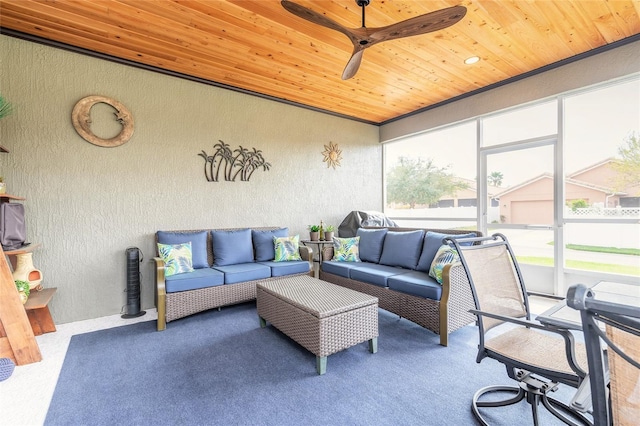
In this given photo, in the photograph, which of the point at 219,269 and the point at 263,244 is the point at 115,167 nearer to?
the point at 219,269

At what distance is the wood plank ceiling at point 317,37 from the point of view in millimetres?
2469

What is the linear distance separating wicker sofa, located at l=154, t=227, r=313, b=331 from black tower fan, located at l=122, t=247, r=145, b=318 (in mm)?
231

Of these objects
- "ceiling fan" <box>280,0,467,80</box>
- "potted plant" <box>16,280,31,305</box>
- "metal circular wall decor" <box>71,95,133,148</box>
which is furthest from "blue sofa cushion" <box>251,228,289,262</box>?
"ceiling fan" <box>280,0,467,80</box>

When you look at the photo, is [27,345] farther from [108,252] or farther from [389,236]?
[389,236]

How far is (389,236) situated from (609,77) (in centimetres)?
293

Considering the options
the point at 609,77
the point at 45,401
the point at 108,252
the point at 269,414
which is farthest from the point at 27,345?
the point at 609,77

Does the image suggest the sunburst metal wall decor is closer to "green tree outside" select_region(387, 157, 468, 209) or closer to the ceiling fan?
"green tree outside" select_region(387, 157, 468, 209)

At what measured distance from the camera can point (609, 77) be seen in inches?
122

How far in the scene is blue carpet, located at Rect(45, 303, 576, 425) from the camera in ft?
5.47

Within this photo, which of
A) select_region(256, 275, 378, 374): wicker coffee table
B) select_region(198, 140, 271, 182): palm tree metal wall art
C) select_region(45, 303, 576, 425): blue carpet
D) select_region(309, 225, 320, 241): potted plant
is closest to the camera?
select_region(45, 303, 576, 425): blue carpet

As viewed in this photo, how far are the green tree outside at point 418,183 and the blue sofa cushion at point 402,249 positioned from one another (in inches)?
68.8

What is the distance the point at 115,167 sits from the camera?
3.34 metres

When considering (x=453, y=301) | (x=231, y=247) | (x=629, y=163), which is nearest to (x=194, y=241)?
(x=231, y=247)

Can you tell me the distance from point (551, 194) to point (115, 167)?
5.41 m
